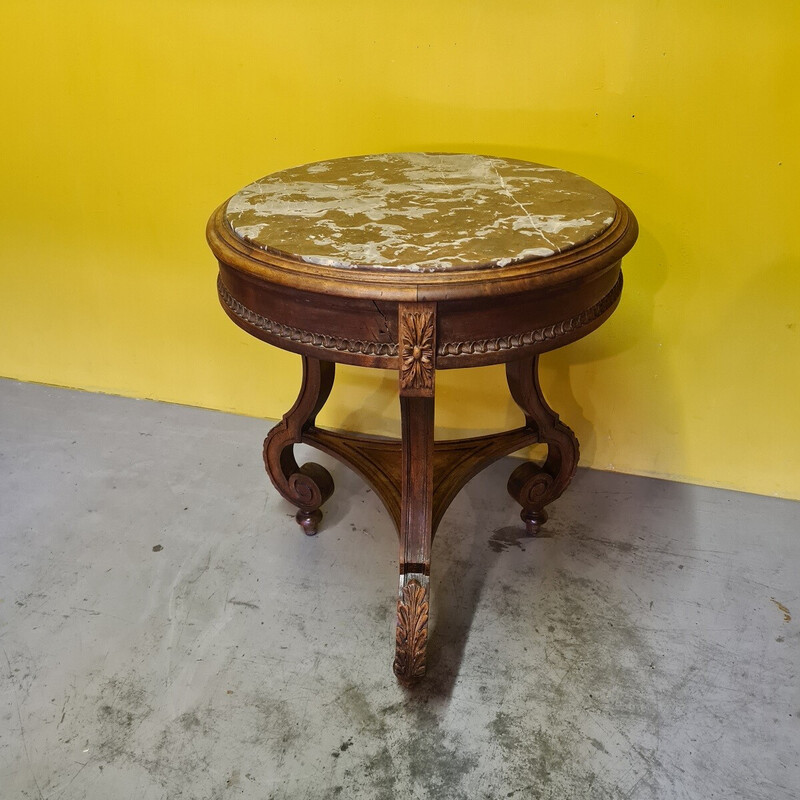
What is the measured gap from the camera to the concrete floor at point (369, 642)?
4.67 feet

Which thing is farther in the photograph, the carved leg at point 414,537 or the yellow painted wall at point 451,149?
the yellow painted wall at point 451,149

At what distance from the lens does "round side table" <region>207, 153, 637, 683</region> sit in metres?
1.21

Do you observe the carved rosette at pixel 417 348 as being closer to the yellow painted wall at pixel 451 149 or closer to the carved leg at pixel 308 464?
the carved leg at pixel 308 464

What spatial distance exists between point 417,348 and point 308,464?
2.80 feet

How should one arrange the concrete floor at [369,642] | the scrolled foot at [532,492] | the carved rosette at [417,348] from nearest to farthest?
→ 1. the carved rosette at [417,348]
2. the concrete floor at [369,642]
3. the scrolled foot at [532,492]

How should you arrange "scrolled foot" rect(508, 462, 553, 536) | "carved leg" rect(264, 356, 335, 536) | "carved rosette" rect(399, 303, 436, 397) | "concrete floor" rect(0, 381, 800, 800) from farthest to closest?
"scrolled foot" rect(508, 462, 553, 536) → "carved leg" rect(264, 356, 335, 536) → "concrete floor" rect(0, 381, 800, 800) → "carved rosette" rect(399, 303, 436, 397)

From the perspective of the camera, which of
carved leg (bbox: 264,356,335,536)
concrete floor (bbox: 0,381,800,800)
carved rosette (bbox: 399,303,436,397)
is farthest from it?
carved leg (bbox: 264,356,335,536)

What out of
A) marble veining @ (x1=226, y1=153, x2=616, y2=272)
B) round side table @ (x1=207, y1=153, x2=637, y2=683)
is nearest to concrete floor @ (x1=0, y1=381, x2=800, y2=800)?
round side table @ (x1=207, y1=153, x2=637, y2=683)

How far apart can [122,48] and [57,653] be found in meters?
1.56

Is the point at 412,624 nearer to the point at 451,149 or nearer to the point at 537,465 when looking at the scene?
the point at 537,465

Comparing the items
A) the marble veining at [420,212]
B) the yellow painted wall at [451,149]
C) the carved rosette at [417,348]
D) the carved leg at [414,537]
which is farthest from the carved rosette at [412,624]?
the yellow painted wall at [451,149]

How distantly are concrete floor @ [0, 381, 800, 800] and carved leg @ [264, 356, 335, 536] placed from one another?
3.7 inches

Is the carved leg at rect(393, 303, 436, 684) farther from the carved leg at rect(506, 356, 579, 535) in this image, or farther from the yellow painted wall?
the yellow painted wall

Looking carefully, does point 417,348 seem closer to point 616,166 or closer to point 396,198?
point 396,198
